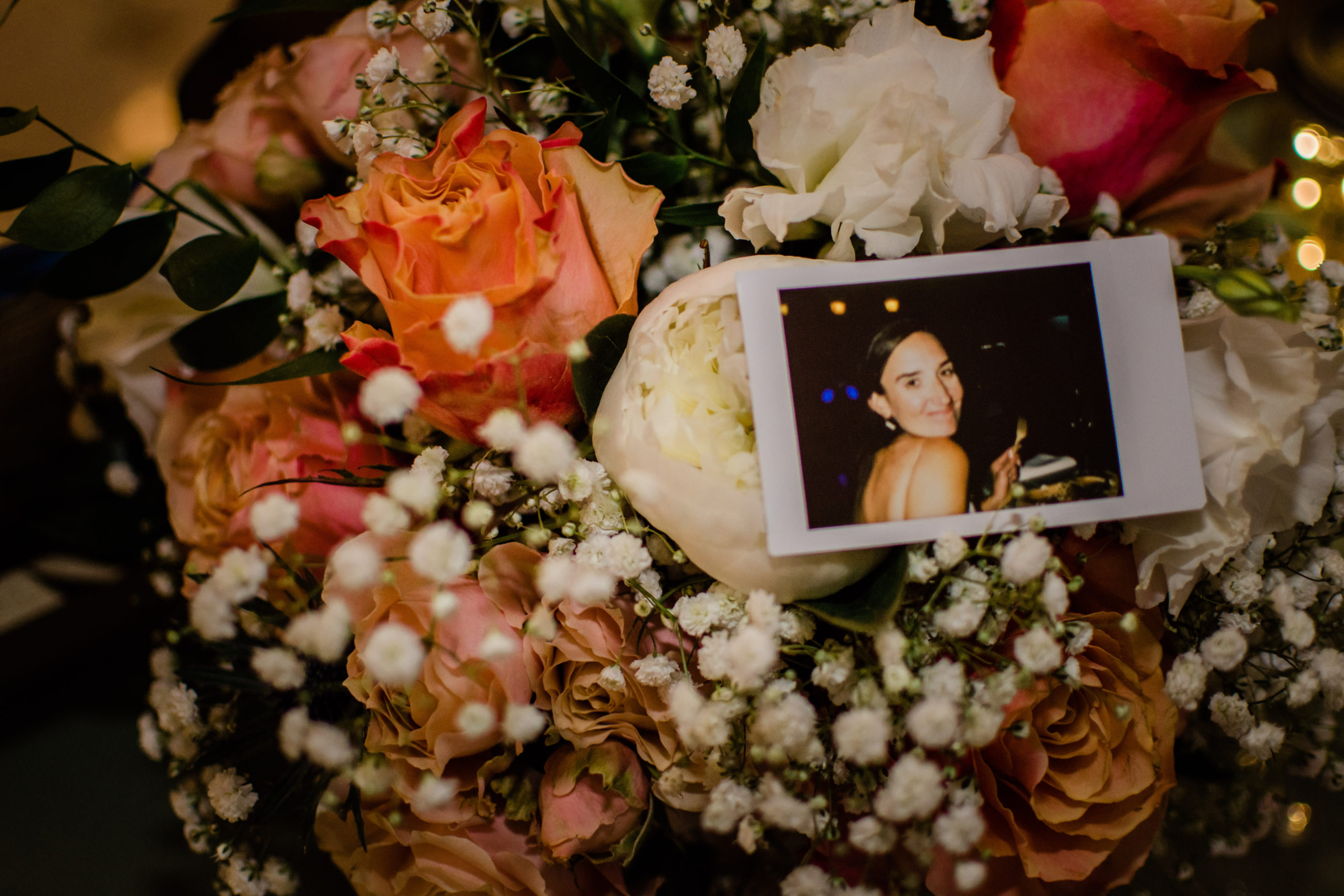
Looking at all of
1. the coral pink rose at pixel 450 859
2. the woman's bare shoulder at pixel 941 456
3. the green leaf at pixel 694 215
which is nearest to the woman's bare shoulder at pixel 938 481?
the woman's bare shoulder at pixel 941 456

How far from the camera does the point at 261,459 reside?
620 mm

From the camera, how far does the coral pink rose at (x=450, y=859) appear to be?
518 mm

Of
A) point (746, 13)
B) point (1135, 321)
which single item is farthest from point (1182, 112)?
point (746, 13)

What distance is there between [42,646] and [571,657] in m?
0.69

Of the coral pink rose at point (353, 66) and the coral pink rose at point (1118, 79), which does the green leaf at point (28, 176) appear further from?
the coral pink rose at point (1118, 79)

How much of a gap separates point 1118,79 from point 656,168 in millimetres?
325

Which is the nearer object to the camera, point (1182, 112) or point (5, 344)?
point (1182, 112)

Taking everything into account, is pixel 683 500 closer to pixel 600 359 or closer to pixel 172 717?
pixel 600 359

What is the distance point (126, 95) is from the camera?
1115 millimetres

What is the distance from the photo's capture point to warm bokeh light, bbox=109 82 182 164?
1.11m

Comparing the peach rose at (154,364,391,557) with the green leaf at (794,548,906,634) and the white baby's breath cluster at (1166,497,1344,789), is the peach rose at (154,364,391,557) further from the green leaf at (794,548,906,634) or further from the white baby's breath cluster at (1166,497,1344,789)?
the white baby's breath cluster at (1166,497,1344,789)

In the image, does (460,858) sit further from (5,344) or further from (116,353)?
(5,344)

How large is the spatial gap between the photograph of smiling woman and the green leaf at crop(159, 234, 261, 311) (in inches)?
19.2

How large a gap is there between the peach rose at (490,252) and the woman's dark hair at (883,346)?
16 cm
